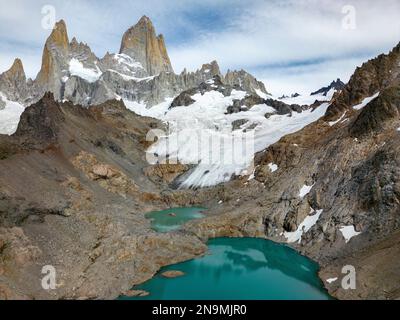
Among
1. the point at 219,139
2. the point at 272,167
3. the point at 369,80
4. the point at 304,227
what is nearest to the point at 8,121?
the point at 219,139

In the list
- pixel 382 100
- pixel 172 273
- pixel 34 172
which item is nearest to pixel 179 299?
pixel 172 273

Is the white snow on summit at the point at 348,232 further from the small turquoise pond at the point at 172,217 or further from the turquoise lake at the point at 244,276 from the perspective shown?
the small turquoise pond at the point at 172,217

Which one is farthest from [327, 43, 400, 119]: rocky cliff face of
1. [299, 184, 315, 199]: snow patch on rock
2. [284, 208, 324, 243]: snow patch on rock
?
[284, 208, 324, 243]: snow patch on rock

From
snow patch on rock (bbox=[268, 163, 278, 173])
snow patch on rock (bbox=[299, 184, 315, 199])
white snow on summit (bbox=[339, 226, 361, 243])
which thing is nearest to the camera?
white snow on summit (bbox=[339, 226, 361, 243])

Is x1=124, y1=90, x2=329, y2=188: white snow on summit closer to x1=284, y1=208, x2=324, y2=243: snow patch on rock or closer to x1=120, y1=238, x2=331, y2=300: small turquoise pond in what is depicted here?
x1=284, y1=208, x2=324, y2=243: snow patch on rock

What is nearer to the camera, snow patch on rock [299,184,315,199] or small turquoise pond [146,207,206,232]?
snow patch on rock [299,184,315,199]

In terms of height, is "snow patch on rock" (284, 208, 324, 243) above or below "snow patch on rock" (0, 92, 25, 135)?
below

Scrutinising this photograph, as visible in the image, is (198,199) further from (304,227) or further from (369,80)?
(369,80)

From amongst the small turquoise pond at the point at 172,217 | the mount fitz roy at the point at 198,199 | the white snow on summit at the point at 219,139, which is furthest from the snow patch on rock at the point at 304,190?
the white snow on summit at the point at 219,139
